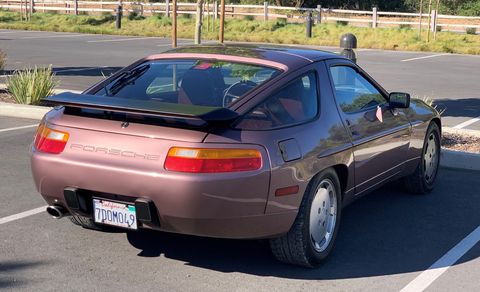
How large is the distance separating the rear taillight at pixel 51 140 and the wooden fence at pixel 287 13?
3124 cm

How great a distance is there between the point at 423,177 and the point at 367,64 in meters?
16.2

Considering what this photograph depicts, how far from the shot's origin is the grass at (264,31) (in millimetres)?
31047

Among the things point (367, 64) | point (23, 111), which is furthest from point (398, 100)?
point (367, 64)

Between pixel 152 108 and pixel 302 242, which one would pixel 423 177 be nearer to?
pixel 302 242

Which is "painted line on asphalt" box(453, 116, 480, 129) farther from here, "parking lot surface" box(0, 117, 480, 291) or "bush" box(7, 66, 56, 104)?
"bush" box(7, 66, 56, 104)

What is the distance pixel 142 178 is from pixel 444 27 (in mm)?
39989

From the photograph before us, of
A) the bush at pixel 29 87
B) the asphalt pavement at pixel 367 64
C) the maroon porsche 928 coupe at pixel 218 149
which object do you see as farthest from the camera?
the asphalt pavement at pixel 367 64

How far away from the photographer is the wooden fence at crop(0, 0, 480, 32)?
132ft

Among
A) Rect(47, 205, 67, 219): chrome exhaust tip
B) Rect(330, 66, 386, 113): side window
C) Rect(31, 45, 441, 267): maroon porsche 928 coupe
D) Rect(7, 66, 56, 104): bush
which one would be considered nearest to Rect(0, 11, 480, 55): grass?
Rect(7, 66, 56, 104): bush

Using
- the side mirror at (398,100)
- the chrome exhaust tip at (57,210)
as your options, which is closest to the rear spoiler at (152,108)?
the chrome exhaust tip at (57,210)

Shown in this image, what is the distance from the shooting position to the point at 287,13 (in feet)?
154

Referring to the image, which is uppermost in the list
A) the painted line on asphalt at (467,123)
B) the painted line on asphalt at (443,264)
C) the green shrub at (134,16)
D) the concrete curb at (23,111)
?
the green shrub at (134,16)

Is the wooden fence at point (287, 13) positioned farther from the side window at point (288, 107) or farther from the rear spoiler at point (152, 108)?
the rear spoiler at point (152, 108)

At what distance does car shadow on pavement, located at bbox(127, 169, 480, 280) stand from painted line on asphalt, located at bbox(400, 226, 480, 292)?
2.2 inches
